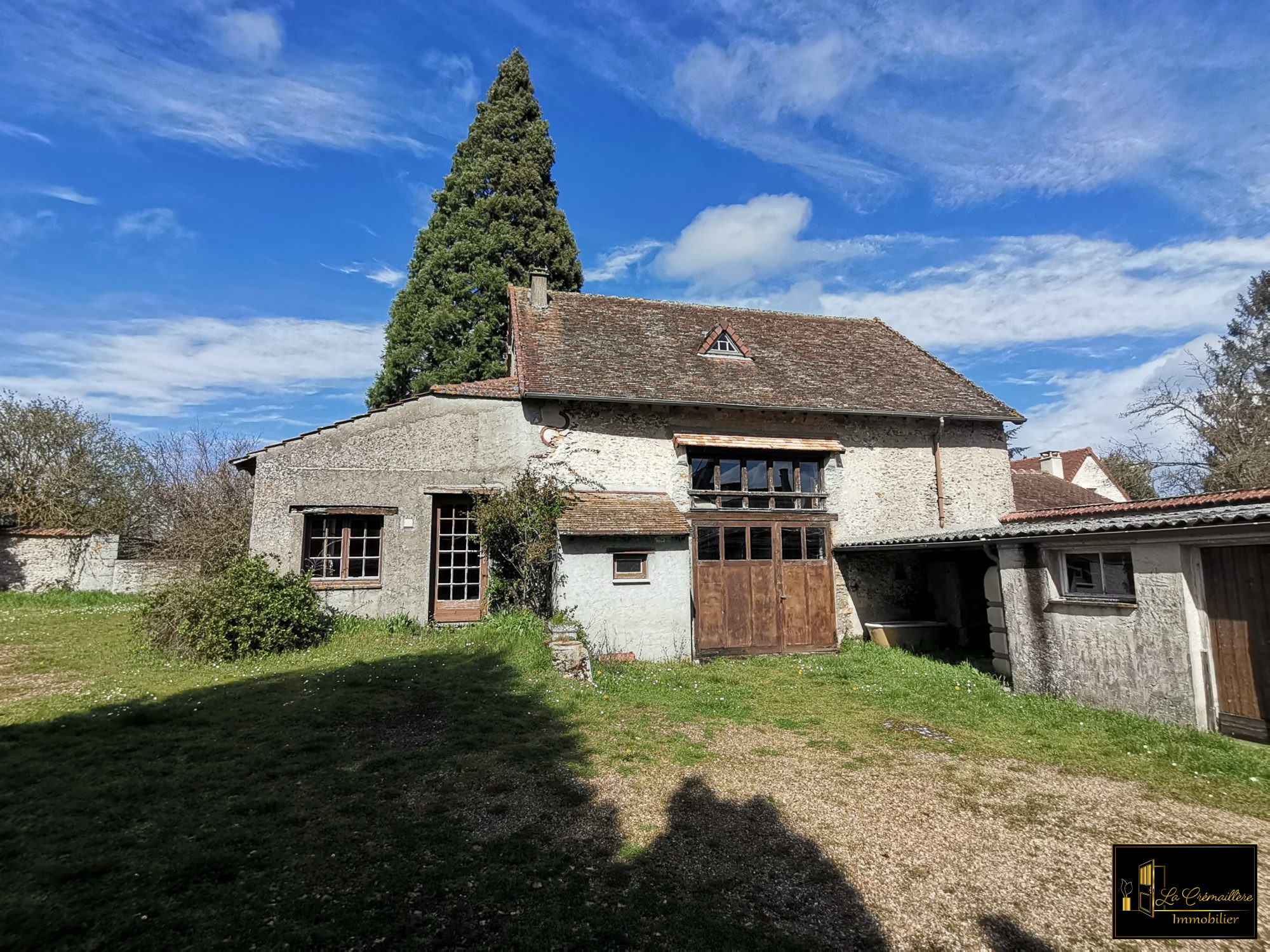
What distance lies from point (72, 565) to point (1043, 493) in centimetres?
2942

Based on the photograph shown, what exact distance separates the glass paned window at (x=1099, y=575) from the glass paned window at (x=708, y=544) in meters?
5.66

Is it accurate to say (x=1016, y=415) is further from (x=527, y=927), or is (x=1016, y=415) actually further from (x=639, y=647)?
(x=527, y=927)

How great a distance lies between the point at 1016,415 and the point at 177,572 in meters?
21.6

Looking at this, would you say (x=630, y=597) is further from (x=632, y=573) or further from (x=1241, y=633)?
(x=1241, y=633)

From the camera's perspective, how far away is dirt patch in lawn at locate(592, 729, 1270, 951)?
3588 mm

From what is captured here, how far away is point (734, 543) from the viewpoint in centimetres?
1198

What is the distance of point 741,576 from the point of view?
11.8 meters

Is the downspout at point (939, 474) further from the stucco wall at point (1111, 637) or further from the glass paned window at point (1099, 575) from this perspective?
the glass paned window at point (1099, 575)

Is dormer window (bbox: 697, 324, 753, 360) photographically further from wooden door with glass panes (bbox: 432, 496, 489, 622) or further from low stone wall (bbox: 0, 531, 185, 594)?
low stone wall (bbox: 0, 531, 185, 594)

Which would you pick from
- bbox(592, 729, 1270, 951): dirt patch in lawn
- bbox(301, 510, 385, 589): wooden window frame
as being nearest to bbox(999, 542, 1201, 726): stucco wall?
bbox(592, 729, 1270, 951): dirt patch in lawn

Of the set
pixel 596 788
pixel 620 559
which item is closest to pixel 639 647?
pixel 620 559

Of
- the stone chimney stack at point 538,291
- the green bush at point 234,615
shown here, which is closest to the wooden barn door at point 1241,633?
the green bush at point 234,615

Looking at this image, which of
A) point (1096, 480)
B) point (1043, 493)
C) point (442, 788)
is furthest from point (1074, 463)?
point (442, 788)

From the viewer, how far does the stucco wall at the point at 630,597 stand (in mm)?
10617
